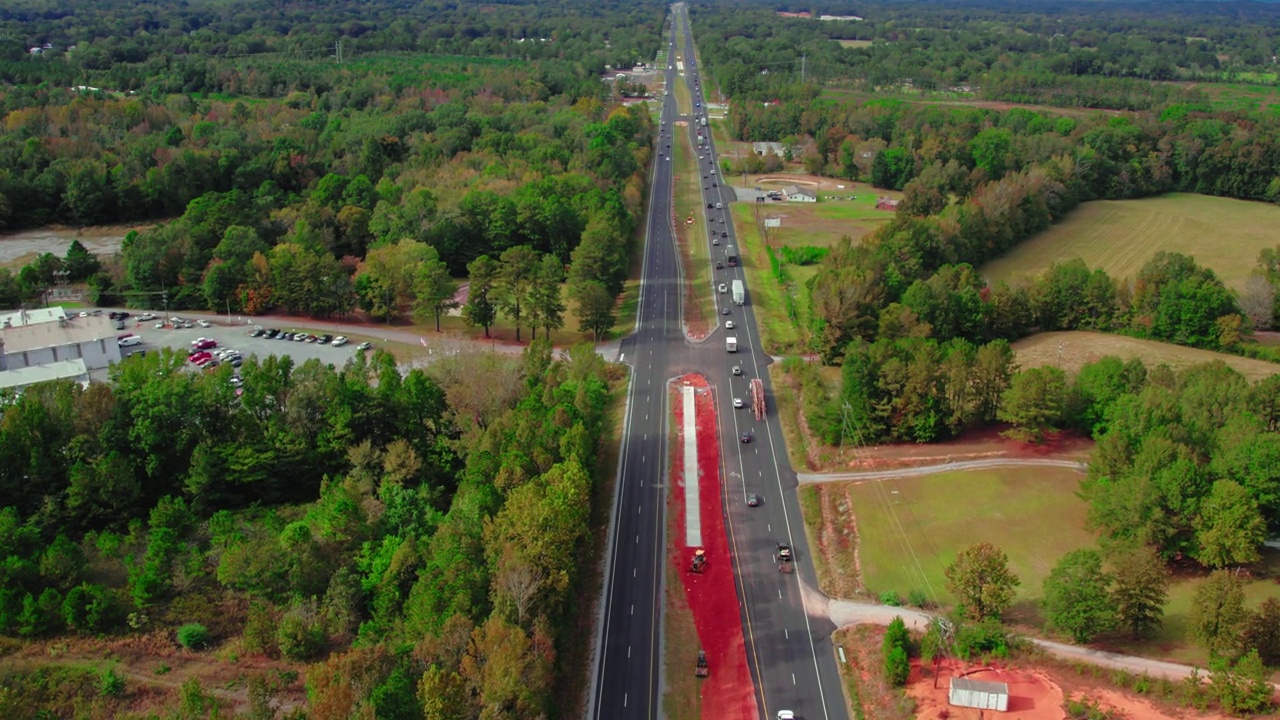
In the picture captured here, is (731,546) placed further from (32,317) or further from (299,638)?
(32,317)

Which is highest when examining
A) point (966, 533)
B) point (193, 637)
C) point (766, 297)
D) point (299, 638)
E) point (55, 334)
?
point (55, 334)

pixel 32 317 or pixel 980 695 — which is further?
pixel 32 317

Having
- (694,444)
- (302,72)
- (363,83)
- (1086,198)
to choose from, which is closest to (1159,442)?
(694,444)

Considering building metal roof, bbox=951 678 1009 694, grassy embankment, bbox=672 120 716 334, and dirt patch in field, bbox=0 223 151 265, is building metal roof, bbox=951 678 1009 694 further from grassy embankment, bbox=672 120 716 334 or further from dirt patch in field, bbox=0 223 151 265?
dirt patch in field, bbox=0 223 151 265

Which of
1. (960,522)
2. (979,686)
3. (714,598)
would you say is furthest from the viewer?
(960,522)

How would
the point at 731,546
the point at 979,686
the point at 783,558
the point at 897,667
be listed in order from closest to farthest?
1. the point at 979,686
2. the point at 897,667
3. the point at 783,558
4. the point at 731,546

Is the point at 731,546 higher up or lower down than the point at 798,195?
lower down

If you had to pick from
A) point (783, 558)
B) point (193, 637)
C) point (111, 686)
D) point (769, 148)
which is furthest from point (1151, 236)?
point (111, 686)

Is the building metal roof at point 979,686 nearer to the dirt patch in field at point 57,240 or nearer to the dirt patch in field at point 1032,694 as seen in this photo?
the dirt patch in field at point 1032,694
